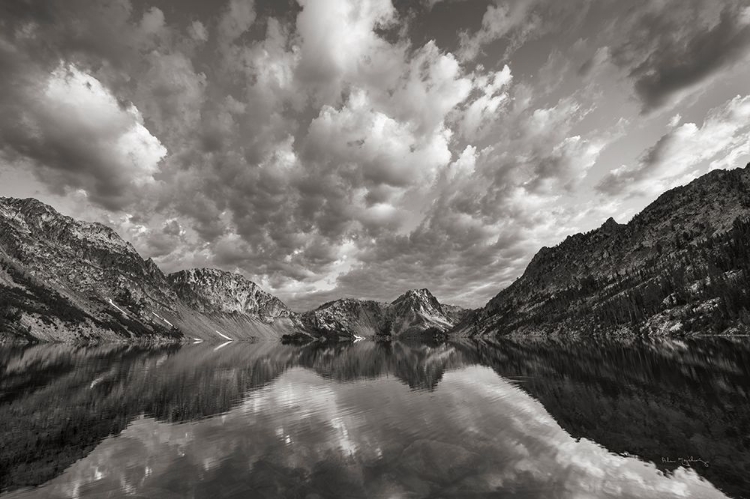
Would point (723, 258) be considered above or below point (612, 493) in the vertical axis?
above

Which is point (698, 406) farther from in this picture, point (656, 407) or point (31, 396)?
point (31, 396)

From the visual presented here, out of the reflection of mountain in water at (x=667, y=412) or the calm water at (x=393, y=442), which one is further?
the reflection of mountain in water at (x=667, y=412)

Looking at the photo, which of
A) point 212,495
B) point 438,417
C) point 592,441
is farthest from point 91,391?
point 592,441

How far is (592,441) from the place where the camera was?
26719 mm

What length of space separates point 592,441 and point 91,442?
42.2 m
